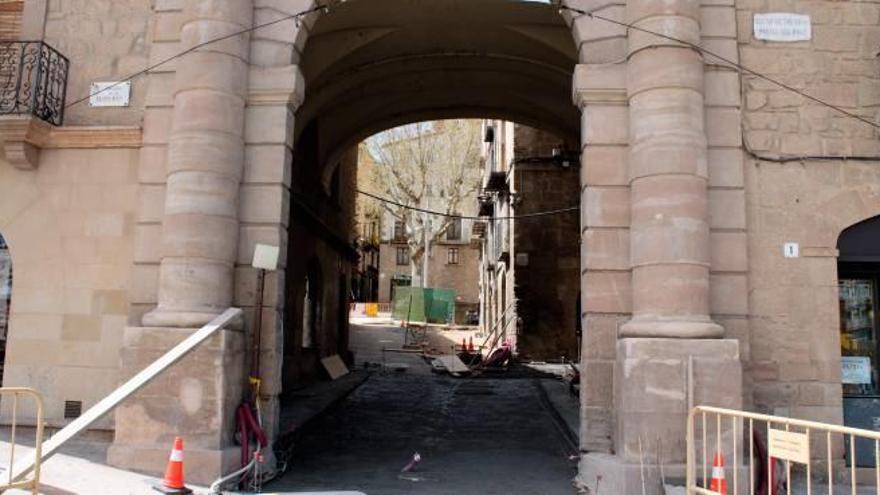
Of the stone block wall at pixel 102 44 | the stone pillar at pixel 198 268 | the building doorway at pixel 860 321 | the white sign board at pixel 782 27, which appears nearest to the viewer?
the stone pillar at pixel 198 268

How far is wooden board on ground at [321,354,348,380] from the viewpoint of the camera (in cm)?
1698

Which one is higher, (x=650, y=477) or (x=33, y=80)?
(x=33, y=80)

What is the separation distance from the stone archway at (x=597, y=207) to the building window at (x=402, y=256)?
177ft

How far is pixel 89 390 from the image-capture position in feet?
26.6

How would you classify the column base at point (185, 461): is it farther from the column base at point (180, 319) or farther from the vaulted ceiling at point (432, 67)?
the vaulted ceiling at point (432, 67)

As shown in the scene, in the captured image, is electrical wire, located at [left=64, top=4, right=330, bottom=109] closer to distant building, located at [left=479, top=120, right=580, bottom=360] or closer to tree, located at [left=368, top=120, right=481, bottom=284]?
distant building, located at [left=479, top=120, right=580, bottom=360]

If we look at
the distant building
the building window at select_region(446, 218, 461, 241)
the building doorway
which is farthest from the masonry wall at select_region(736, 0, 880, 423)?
the building window at select_region(446, 218, 461, 241)

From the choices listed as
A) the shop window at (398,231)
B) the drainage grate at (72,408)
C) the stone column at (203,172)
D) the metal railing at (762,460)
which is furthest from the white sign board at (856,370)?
the shop window at (398,231)

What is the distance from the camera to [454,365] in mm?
19766

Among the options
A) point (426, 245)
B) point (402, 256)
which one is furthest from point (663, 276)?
point (402, 256)

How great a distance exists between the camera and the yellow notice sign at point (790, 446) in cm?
449

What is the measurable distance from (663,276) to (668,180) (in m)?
0.94

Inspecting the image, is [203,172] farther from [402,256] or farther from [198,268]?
[402,256]

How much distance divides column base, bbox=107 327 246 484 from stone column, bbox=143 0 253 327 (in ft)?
1.67
